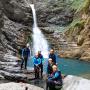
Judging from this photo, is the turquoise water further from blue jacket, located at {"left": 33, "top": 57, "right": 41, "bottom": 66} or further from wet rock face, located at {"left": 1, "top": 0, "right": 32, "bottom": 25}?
wet rock face, located at {"left": 1, "top": 0, "right": 32, "bottom": 25}

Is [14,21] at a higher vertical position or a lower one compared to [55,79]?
higher

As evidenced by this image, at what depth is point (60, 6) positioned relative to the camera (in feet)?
198

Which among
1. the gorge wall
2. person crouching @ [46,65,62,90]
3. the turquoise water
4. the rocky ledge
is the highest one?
the gorge wall

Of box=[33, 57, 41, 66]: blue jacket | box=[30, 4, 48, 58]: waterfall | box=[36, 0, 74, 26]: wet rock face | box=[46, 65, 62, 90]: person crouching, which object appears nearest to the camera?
box=[46, 65, 62, 90]: person crouching

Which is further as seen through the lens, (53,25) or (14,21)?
(53,25)

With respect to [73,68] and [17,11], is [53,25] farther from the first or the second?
[73,68]

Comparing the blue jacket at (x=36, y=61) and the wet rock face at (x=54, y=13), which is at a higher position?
the wet rock face at (x=54, y=13)

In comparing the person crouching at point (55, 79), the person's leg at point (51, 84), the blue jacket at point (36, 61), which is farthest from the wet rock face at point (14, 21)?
the person crouching at point (55, 79)

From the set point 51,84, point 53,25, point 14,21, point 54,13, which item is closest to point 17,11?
point 14,21

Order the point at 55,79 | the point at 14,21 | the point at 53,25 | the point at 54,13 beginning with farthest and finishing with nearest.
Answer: the point at 54,13 < the point at 53,25 < the point at 14,21 < the point at 55,79

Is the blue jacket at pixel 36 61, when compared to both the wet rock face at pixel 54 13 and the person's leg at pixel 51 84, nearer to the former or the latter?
the person's leg at pixel 51 84

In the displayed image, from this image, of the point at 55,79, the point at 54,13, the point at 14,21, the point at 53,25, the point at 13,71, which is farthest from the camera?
the point at 54,13

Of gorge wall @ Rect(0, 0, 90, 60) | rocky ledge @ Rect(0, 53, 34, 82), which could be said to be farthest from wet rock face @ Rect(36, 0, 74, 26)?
rocky ledge @ Rect(0, 53, 34, 82)

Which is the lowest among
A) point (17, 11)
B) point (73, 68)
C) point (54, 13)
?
point (73, 68)
